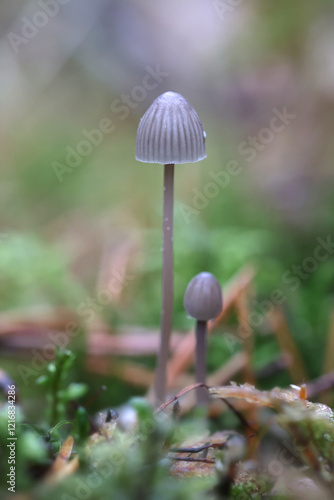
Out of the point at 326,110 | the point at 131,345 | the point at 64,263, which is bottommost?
the point at 131,345

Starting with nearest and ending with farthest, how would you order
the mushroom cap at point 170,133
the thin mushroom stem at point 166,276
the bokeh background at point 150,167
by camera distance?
the mushroom cap at point 170,133, the thin mushroom stem at point 166,276, the bokeh background at point 150,167

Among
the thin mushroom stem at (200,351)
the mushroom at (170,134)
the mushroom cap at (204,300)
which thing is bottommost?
the thin mushroom stem at (200,351)

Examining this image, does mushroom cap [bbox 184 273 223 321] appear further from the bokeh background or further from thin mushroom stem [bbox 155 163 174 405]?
the bokeh background

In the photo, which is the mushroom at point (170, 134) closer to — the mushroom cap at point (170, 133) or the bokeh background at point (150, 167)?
the mushroom cap at point (170, 133)

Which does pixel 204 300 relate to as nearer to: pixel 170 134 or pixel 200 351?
pixel 200 351

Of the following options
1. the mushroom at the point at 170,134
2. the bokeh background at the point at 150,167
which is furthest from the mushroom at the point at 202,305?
the bokeh background at the point at 150,167

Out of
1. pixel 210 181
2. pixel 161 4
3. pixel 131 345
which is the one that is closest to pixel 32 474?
pixel 131 345

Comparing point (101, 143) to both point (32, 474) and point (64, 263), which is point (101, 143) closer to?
point (64, 263)

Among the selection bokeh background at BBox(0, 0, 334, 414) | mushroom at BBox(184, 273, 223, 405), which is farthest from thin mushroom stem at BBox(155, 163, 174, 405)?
bokeh background at BBox(0, 0, 334, 414)
